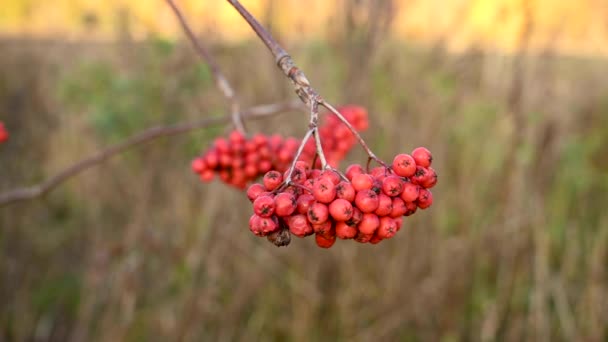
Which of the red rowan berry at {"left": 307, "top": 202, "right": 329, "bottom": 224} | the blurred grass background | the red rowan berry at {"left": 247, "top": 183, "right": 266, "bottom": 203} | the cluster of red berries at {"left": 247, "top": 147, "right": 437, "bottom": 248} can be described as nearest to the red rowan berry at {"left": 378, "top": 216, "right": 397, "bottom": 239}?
the cluster of red berries at {"left": 247, "top": 147, "right": 437, "bottom": 248}

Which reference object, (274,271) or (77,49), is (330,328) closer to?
(274,271)

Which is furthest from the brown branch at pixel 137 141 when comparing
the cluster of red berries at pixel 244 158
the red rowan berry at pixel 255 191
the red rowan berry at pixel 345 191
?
the red rowan berry at pixel 345 191

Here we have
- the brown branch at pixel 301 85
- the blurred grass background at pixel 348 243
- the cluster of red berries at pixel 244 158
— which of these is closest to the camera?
the brown branch at pixel 301 85

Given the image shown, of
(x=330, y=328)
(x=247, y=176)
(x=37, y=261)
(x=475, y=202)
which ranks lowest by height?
(x=37, y=261)

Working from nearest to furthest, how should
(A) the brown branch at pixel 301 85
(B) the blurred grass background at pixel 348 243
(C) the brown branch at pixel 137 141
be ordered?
1. (A) the brown branch at pixel 301 85
2. (C) the brown branch at pixel 137 141
3. (B) the blurred grass background at pixel 348 243


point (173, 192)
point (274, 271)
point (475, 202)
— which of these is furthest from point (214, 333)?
point (475, 202)

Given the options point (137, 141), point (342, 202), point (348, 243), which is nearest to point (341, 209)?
point (342, 202)

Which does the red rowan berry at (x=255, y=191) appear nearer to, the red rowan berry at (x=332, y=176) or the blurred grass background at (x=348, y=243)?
the red rowan berry at (x=332, y=176)
